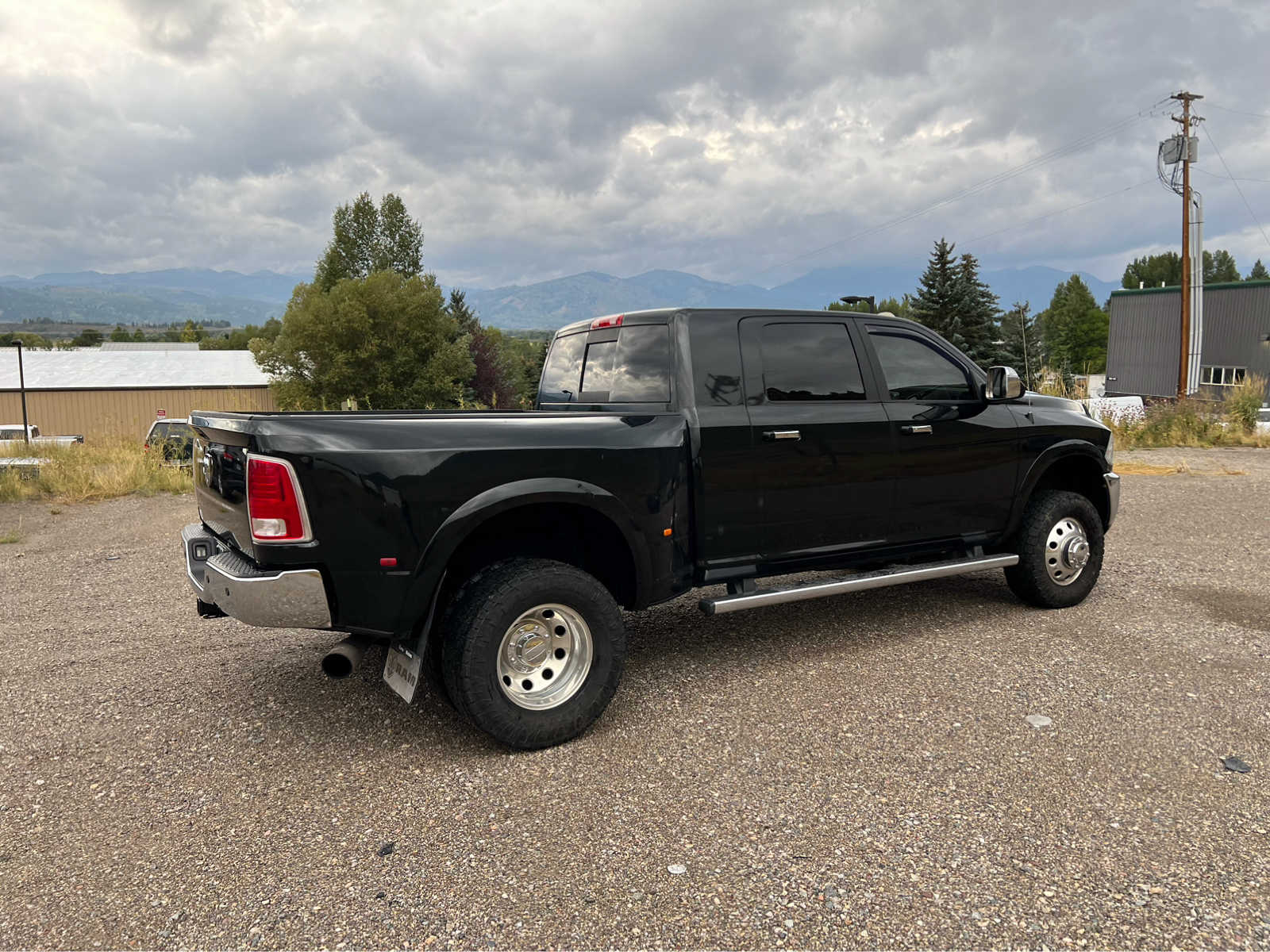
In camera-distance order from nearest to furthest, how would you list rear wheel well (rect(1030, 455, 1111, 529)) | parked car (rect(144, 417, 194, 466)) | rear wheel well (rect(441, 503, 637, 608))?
rear wheel well (rect(441, 503, 637, 608)), rear wheel well (rect(1030, 455, 1111, 529)), parked car (rect(144, 417, 194, 466))

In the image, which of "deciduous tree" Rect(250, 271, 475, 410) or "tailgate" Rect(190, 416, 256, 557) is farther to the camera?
"deciduous tree" Rect(250, 271, 475, 410)

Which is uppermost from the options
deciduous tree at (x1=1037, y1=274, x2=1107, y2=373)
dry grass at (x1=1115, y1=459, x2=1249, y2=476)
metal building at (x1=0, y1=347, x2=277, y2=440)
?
deciduous tree at (x1=1037, y1=274, x2=1107, y2=373)

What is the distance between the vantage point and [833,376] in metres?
4.79

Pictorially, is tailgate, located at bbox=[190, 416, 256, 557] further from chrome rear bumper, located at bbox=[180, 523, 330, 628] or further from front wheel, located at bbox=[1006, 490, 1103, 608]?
front wheel, located at bbox=[1006, 490, 1103, 608]

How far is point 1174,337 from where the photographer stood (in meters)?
55.6

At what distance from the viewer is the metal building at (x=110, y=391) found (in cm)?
4925

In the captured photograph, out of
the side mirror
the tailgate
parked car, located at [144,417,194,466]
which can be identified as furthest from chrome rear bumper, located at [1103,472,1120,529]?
parked car, located at [144,417,194,466]

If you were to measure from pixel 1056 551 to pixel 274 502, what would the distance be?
4.78 metres

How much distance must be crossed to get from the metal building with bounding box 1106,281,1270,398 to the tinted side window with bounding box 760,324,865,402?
50.2 meters

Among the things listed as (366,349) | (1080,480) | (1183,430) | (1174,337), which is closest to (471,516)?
(1080,480)

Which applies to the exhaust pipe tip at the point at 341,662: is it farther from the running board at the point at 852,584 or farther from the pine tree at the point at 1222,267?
the pine tree at the point at 1222,267

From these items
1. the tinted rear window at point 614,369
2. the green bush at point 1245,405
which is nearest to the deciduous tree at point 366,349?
the green bush at point 1245,405

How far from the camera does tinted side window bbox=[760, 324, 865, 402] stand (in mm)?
4590

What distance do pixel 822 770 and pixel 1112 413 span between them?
53.3 feet
